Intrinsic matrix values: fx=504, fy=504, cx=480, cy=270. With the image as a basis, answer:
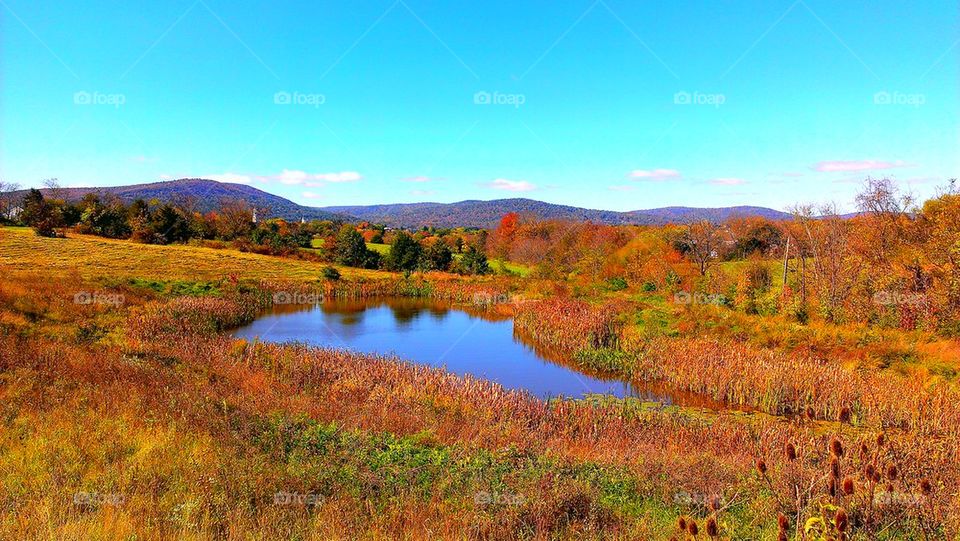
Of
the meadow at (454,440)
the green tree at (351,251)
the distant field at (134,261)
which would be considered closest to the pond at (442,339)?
the meadow at (454,440)

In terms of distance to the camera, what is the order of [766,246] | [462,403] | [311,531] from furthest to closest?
[766,246], [462,403], [311,531]

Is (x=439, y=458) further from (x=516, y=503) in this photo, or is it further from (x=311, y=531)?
(x=311, y=531)

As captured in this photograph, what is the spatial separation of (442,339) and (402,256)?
23.6 meters

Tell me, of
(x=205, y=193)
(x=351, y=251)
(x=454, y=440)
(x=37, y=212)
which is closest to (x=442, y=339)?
(x=454, y=440)

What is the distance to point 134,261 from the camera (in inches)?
1310

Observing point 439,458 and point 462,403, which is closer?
point 439,458

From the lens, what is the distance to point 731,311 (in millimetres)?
18797

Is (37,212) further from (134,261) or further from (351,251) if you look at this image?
(351,251)

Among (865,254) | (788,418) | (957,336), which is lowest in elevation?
(788,418)

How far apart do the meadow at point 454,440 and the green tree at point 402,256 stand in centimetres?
2689

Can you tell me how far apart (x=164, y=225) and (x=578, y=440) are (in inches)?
1831

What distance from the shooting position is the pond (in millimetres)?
14863

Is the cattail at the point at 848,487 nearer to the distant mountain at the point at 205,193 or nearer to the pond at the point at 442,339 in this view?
the pond at the point at 442,339

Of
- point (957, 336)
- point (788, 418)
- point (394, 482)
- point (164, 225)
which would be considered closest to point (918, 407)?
point (788, 418)
